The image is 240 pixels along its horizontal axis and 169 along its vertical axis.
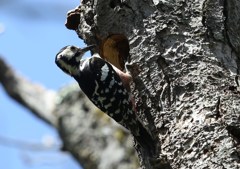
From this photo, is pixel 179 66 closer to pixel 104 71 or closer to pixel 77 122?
pixel 104 71

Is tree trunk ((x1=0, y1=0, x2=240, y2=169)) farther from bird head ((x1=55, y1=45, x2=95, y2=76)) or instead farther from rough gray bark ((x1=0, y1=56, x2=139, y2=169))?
rough gray bark ((x1=0, y1=56, x2=139, y2=169))

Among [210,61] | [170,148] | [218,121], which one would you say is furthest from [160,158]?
[210,61]

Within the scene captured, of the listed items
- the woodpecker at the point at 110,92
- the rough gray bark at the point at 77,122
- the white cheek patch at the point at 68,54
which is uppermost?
the white cheek patch at the point at 68,54

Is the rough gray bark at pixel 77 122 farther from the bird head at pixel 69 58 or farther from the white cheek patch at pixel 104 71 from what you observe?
the white cheek patch at pixel 104 71

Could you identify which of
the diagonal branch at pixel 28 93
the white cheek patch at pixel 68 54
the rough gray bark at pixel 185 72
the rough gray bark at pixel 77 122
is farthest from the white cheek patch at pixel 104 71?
the diagonal branch at pixel 28 93

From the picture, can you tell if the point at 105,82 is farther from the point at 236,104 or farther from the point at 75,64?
the point at 236,104

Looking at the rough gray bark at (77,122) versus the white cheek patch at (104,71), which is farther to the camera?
the rough gray bark at (77,122)

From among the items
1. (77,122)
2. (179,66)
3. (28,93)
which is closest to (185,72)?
(179,66)
